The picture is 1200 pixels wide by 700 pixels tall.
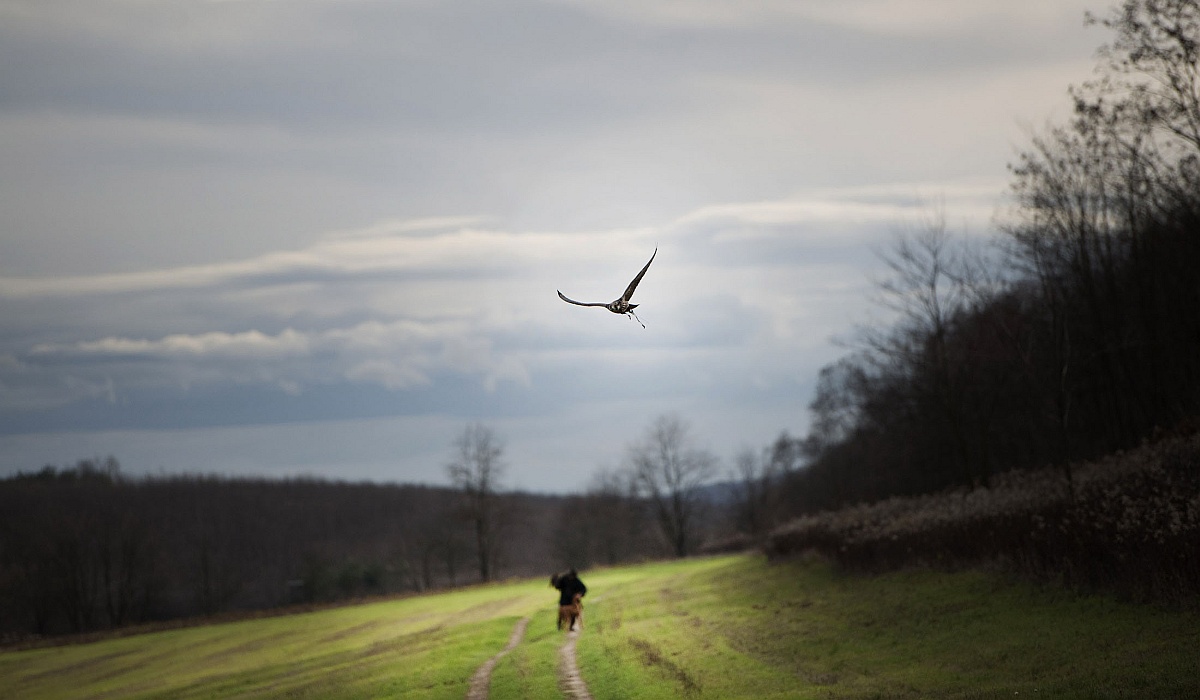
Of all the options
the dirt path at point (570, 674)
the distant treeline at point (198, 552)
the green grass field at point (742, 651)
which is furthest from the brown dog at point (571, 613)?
the distant treeline at point (198, 552)

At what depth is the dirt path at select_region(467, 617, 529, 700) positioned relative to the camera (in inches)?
844

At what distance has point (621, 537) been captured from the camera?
12650 cm

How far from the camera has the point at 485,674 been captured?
24.6 m

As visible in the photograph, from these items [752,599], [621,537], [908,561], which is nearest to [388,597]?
[752,599]

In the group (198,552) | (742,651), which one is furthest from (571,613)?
(198,552)

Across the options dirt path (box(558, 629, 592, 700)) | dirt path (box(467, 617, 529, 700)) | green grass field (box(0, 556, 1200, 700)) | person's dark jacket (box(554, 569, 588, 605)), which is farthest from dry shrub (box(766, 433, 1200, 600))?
dirt path (box(467, 617, 529, 700))

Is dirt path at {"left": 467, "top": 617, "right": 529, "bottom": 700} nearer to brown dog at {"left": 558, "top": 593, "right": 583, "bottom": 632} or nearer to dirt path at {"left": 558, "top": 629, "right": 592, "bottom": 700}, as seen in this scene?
brown dog at {"left": 558, "top": 593, "right": 583, "bottom": 632}

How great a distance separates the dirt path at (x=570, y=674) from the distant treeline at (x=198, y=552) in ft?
178

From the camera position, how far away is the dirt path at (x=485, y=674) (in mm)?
21438

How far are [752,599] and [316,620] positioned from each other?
29.4 meters

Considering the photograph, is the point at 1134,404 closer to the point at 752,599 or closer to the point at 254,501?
the point at 752,599

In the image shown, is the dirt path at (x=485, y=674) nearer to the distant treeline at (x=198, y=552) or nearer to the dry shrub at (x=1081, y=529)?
the dry shrub at (x=1081, y=529)

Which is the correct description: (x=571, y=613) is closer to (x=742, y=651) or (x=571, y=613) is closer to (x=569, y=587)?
(x=569, y=587)

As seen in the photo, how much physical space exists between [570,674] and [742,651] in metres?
4.15
